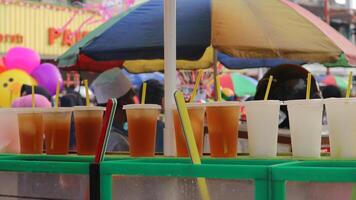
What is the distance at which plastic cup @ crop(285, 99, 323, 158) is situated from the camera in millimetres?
1877

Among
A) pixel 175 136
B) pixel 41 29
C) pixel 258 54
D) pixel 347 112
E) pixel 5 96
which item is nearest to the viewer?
pixel 347 112

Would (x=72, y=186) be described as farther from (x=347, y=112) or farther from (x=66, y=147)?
(x=347, y=112)

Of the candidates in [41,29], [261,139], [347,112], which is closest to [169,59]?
[261,139]

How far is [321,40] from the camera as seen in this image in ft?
13.7

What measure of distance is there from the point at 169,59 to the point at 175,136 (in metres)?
0.30

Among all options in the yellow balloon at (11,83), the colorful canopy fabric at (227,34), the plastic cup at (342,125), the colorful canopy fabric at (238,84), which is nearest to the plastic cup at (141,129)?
the plastic cup at (342,125)

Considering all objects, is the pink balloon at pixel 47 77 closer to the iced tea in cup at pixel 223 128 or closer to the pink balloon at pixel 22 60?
the pink balloon at pixel 22 60

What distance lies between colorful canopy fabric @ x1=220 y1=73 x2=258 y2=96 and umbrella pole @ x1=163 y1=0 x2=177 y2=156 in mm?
11915

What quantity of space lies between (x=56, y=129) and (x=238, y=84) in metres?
12.6

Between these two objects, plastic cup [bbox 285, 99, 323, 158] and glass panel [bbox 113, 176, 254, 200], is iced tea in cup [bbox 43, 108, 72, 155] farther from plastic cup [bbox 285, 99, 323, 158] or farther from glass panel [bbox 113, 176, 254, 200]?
plastic cup [bbox 285, 99, 323, 158]

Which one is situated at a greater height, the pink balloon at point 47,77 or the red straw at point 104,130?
the pink balloon at point 47,77

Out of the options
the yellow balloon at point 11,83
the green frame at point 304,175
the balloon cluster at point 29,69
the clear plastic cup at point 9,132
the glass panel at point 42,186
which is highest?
the balloon cluster at point 29,69

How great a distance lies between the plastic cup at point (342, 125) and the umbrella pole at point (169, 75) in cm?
58

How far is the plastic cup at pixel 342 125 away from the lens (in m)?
1.81
